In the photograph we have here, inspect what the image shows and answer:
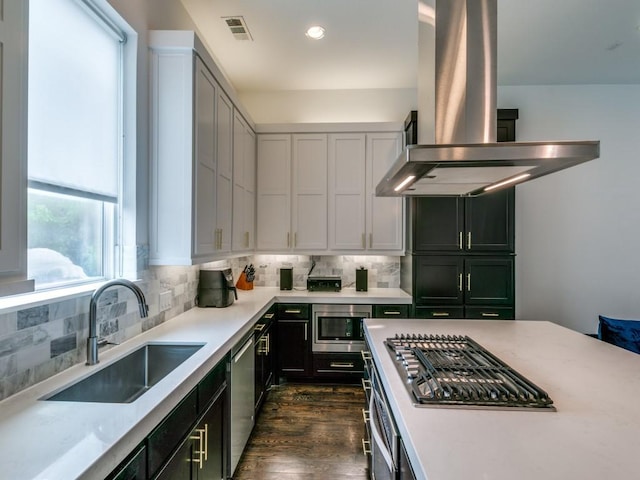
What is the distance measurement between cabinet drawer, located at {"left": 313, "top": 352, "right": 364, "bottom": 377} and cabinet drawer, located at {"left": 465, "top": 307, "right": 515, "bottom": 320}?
119 centimetres

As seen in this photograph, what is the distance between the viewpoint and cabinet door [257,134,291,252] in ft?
12.0

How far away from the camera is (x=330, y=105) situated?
388 cm

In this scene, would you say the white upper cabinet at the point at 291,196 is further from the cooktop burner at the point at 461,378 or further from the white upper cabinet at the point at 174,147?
the cooktop burner at the point at 461,378

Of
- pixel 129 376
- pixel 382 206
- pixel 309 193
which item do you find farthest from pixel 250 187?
pixel 129 376

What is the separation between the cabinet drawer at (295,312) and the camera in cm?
334

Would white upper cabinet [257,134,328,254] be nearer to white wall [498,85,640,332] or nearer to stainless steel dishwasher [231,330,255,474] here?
stainless steel dishwasher [231,330,255,474]

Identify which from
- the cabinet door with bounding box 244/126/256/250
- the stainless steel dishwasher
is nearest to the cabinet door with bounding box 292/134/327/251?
the cabinet door with bounding box 244/126/256/250

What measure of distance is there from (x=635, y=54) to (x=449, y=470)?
4.23 meters

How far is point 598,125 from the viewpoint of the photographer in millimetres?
3641

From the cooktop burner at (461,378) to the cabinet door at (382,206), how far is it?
1894mm

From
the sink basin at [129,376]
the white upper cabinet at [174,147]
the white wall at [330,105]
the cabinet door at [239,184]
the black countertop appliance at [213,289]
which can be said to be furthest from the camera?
the white wall at [330,105]

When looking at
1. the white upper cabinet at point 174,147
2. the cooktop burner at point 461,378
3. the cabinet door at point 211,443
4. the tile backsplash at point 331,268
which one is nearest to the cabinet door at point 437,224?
the tile backsplash at point 331,268

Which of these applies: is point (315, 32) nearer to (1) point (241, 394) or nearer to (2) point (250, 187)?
(2) point (250, 187)

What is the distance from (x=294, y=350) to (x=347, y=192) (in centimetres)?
178
